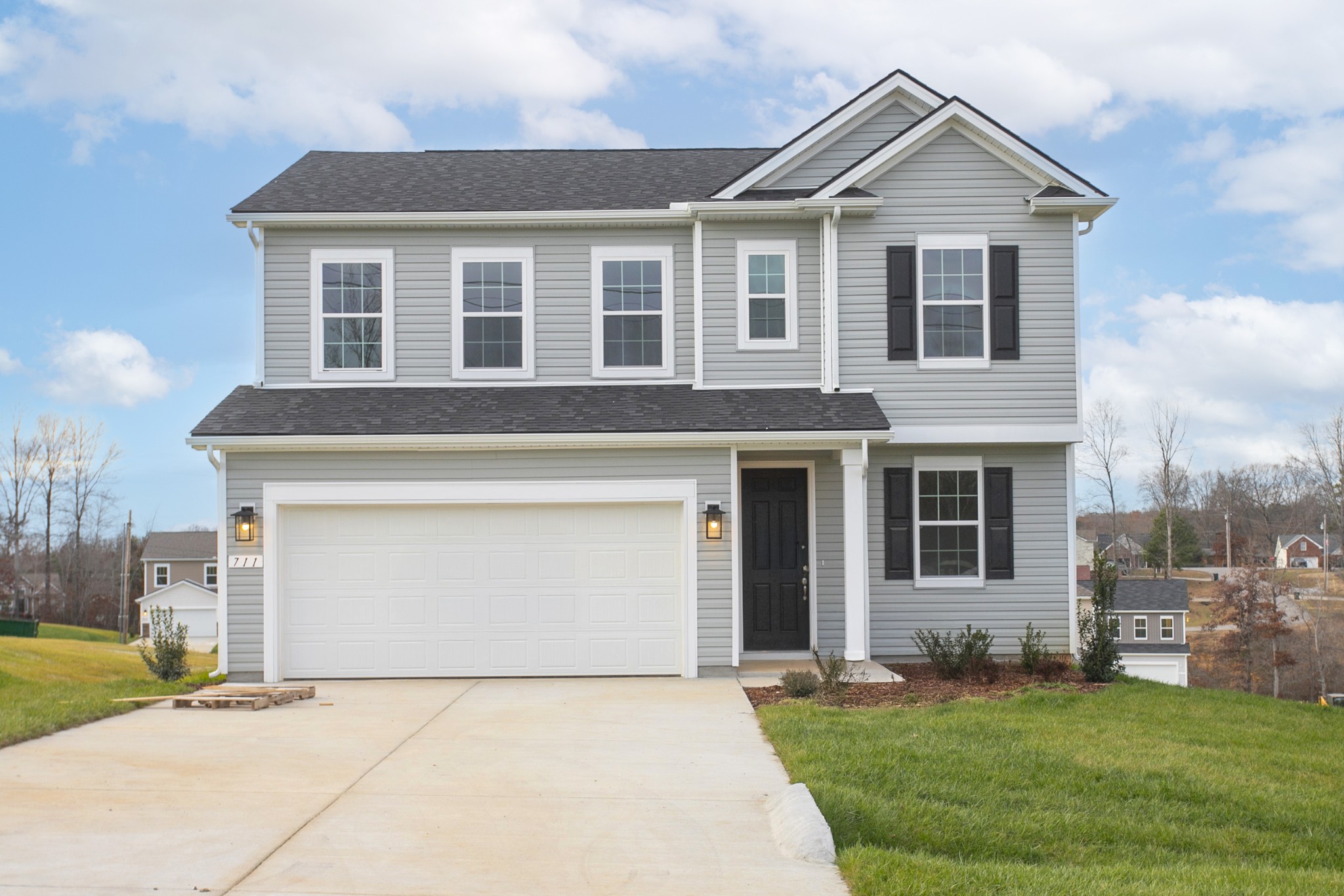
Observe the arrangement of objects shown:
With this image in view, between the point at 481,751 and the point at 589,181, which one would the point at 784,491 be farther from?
the point at 481,751

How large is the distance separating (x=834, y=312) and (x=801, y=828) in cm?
875

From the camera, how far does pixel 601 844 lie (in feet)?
19.0

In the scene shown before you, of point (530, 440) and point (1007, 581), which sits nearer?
point (530, 440)

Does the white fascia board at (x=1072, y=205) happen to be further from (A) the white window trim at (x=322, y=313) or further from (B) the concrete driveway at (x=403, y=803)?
(A) the white window trim at (x=322, y=313)

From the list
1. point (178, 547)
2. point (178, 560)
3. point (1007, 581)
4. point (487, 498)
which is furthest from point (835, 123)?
point (178, 547)

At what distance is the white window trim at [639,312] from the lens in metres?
14.0

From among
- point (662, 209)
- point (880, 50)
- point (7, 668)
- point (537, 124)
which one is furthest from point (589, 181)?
point (7, 668)

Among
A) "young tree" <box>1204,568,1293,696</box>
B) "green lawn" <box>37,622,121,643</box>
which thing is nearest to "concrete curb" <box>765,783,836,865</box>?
"young tree" <box>1204,568,1293,696</box>

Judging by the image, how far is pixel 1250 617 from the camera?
1532 inches

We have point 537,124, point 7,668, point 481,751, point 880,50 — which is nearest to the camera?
point 481,751

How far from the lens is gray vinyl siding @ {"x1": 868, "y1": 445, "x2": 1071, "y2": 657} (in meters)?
14.0

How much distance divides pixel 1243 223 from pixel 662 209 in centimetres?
1837

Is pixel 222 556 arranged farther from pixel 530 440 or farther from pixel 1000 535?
pixel 1000 535

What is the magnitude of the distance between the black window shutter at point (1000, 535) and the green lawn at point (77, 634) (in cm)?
4258
